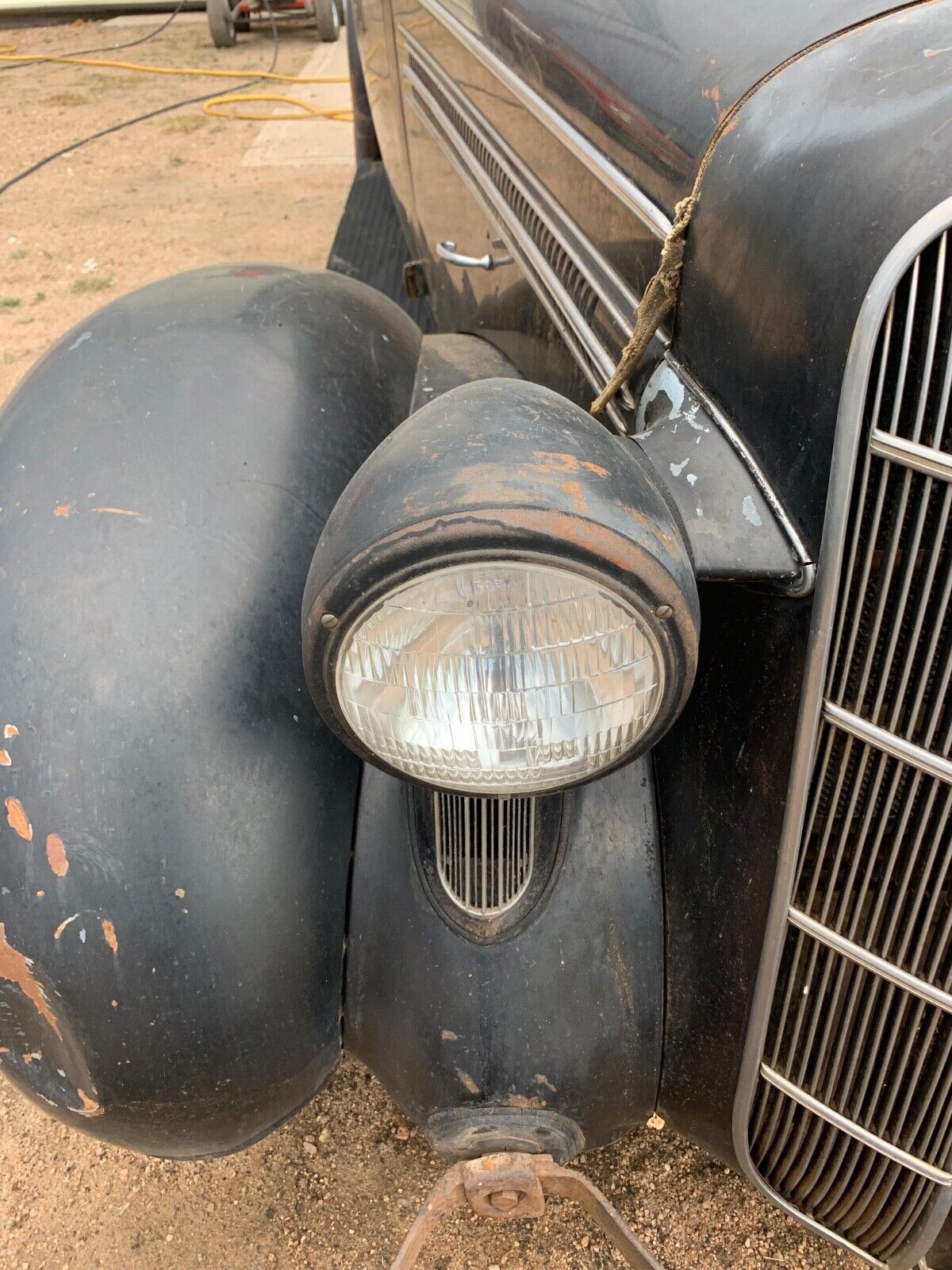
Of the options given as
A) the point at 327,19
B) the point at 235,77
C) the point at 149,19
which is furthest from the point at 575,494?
the point at 149,19

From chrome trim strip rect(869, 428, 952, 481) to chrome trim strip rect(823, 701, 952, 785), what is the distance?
0.75 ft

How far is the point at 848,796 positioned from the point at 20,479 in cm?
98

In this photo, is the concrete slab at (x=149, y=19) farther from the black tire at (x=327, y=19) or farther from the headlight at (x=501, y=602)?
the headlight at (x=501, y=602)

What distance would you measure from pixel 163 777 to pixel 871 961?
74cm

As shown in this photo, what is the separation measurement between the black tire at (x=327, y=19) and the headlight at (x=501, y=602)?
9178mm

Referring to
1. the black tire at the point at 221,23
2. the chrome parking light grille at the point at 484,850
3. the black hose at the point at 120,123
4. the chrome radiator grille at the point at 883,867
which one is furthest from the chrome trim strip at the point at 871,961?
the black tire at the point at 221,23

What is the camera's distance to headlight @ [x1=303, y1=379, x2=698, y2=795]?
78 cm

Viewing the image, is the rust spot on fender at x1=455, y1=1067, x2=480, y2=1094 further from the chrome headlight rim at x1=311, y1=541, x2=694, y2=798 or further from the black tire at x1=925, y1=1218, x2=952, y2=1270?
the black tire at x1=925, y1=1218, x2=952, y2=1270

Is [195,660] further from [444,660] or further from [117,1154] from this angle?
[117,1154]

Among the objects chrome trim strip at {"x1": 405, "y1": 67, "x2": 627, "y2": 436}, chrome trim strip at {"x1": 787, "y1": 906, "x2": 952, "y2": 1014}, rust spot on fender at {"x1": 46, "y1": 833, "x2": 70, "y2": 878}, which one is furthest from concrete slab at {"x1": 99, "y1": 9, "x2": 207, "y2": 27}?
chrome trim strip at {"x1": 787, "y1": 906, "x2": 952, "y2": 1014}

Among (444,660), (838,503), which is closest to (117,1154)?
(444,660)

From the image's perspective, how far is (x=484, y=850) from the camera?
112 centimetres

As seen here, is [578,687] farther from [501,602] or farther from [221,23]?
[221,23]

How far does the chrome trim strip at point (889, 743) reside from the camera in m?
0.88
